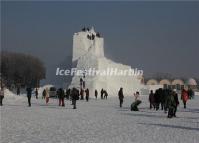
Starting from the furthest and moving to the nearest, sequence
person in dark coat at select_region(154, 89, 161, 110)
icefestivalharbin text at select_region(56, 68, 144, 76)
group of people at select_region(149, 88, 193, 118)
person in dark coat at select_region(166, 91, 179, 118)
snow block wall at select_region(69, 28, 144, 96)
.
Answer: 1. icefestivalharbin text at select_region(56, 68, 144, 76)
2. snow block wall at select_region(69, 28, 144, 96)
3. person in dark coat at select_region(154, 89, 161, 110)
4. group of people at select_region(149, 88, 193, 118)
5. person in dark coat at select_region(166, 91, 179, 118)

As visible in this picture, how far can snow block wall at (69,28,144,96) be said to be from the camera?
6456cm

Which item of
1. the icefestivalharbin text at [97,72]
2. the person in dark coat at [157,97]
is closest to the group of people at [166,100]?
the person in dark coat at [157,97]

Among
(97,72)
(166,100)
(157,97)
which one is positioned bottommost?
(166,100)

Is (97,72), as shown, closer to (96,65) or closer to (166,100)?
(96,65)

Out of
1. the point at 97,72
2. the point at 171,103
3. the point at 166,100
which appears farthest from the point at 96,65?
the point at 171,103

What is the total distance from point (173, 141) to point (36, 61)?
77.0 meters

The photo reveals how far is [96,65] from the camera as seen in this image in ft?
225

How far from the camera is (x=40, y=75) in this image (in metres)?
85.4

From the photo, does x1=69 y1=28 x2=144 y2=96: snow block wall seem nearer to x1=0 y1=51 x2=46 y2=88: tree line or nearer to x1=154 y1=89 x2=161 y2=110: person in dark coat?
x1=0 y1=51 x2=46 y2=88: tree line

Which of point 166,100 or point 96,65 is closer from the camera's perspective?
point 166,100

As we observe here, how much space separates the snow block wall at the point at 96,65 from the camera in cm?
6456

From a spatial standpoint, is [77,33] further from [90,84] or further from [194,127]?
[194,127]

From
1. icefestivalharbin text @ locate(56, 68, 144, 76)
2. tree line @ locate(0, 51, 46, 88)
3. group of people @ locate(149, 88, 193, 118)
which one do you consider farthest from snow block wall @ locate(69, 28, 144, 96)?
group of people @ locate(149, 88, 193, 118)

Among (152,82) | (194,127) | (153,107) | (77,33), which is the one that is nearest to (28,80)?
(77,33)
